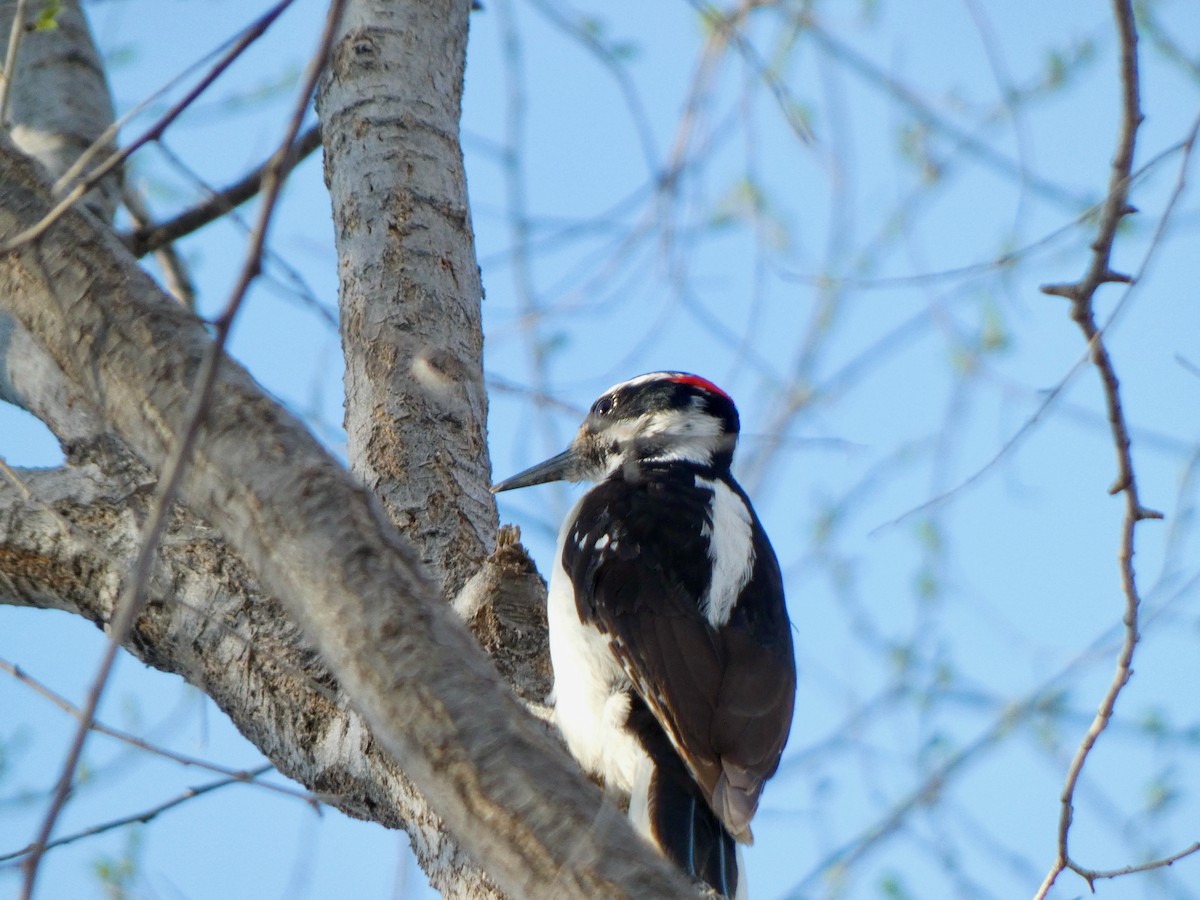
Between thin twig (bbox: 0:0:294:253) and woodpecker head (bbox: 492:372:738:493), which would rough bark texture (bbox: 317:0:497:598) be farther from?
thin twig (bbox: 0:0:294:253)

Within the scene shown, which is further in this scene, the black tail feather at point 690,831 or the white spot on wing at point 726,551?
the white spot on wing at point 726,551

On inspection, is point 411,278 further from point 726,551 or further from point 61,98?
point 61,98

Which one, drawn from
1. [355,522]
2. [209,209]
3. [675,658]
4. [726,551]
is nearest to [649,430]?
[726,551]

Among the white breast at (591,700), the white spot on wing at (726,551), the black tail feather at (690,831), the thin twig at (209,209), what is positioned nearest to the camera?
the black tail feather at (690,831)

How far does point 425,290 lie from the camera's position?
10.7ft

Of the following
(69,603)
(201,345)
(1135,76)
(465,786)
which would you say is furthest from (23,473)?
(1135,76)

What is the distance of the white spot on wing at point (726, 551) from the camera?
3129 mm

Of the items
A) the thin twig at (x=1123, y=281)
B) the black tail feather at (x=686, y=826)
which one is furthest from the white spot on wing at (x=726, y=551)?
the thin twig at (x=1123, y=281)

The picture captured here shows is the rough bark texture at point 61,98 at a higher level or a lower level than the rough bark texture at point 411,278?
higher

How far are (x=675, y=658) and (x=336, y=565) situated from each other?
157 centimetres

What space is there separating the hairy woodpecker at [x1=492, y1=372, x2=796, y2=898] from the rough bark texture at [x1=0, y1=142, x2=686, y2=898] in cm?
127

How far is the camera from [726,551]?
10.9 feet

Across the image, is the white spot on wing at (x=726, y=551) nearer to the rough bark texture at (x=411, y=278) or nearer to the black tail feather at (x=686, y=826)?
the black tail feather at (x=686, y=826)

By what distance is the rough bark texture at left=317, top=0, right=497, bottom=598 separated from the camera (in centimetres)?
298
